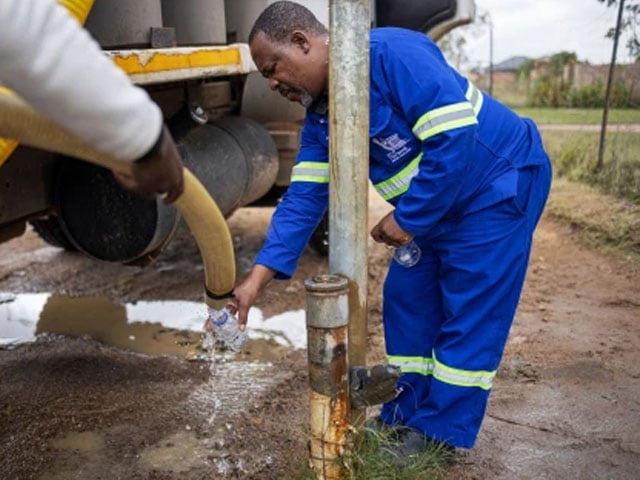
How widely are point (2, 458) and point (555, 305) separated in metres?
3.06

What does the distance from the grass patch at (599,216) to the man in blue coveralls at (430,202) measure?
302 cm

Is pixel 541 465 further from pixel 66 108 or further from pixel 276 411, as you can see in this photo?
pixel 66 108

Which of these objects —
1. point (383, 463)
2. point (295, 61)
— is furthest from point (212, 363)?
point (295, 61)

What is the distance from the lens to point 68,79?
1.09 metres

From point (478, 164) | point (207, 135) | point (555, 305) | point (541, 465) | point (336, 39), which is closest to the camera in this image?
point (336, 39)

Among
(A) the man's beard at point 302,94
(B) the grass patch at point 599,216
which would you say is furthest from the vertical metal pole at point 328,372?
(B) the grass patch at point 599,216

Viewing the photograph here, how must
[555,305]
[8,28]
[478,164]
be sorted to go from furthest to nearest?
[555,305] < [478,164] < [8,28]

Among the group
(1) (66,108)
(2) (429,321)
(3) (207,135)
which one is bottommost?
(2) (429,321)

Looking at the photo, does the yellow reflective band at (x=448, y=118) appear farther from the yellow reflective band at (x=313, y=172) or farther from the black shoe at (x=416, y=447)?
the black shoe at (x=416, y=447)

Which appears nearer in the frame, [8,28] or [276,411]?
[8,28]

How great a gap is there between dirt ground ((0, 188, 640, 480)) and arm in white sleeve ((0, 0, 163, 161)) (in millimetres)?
1706

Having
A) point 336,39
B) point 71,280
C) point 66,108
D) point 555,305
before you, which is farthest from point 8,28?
point 71,280

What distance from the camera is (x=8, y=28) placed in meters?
1.05

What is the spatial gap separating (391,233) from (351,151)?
30 centimetres
